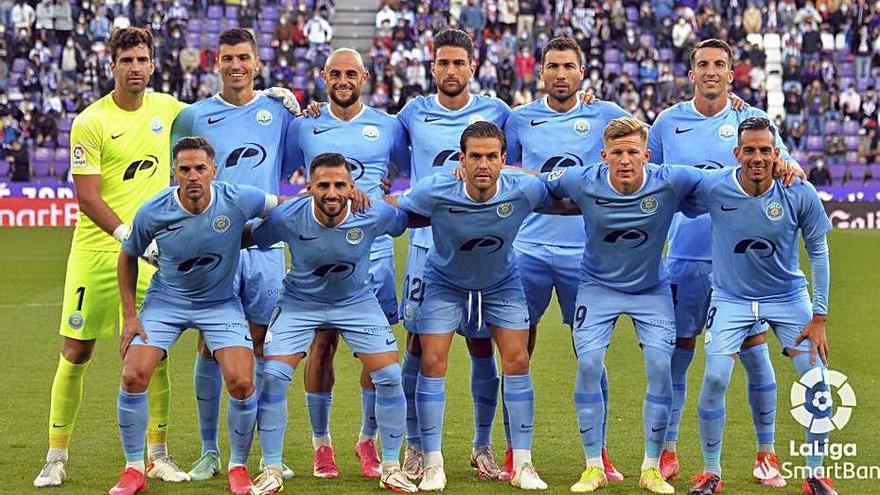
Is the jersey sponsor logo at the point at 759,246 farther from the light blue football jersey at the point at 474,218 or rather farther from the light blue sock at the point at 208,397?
the light blue sock at the point at 208,397

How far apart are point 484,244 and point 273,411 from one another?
1.51 meters

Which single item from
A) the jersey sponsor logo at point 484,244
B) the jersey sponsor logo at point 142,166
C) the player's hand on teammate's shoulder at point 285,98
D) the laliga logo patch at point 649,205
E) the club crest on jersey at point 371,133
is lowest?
the jersey sponsor logo at point 484,244

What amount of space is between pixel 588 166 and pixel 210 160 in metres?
2.15

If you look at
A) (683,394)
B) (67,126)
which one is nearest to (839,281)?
(683,394)

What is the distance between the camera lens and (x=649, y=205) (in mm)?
7758

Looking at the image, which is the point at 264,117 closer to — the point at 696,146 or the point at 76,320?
the point at 76,320

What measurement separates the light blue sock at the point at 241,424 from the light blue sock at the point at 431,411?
3.09ft

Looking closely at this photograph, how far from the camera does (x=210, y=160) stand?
299 inches

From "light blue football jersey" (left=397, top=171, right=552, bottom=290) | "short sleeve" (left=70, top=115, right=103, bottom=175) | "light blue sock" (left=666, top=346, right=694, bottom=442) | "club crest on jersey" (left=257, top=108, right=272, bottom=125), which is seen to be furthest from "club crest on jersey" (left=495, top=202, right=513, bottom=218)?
"short sleeve" (left=70, top=115, right=103, bottom=175)

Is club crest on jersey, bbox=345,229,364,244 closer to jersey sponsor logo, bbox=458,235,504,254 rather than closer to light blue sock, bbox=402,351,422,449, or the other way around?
jersey sponsor logo, bbox=458,235,504,254

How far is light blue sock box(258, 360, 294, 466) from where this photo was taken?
24.9ft

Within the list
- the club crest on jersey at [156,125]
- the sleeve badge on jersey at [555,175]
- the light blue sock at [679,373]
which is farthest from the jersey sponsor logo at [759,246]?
the club crest on jersey at [156,125]

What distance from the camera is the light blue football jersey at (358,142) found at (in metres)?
8.51

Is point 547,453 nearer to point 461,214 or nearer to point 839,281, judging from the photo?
point 461,214
